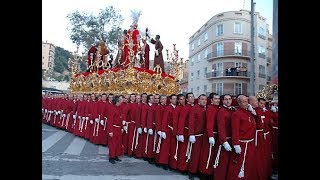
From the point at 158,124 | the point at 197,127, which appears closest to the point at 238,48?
the point at 158,124

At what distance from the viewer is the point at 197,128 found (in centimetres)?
487

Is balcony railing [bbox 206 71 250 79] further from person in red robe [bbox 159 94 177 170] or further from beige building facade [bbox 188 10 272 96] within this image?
person in red robe [bbox 159 94 177 170]

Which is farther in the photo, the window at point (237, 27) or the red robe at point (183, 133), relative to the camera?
the window at point (237, 27)

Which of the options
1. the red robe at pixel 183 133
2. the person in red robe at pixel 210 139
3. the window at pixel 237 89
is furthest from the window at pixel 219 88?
the person in red robe at pixel 210 139

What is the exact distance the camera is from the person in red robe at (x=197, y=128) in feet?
15.9

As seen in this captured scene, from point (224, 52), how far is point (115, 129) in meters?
5.56

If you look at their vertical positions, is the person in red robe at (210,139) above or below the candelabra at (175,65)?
below

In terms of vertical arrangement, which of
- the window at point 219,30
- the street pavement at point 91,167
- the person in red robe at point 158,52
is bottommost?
the street pavement at point 91,167

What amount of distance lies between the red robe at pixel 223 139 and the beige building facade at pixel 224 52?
4247mm

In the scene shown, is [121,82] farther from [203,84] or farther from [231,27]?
[231,27]

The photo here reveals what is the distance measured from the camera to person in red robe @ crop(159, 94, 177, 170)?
18.2ft

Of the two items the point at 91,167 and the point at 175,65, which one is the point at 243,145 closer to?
the point at 91,167

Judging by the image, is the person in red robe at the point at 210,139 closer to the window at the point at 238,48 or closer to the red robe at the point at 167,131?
the red robe at the point at 167,131
